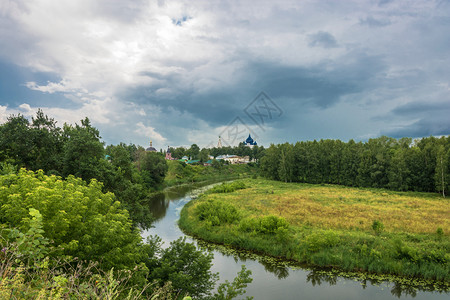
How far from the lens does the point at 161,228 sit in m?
30.3

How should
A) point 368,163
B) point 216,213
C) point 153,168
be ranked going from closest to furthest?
point 216,213
point 153,168
point 368,163

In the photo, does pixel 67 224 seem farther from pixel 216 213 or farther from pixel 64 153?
pixel 216 213

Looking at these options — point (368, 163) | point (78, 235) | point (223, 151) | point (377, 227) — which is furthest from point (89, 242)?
point (223, 151)

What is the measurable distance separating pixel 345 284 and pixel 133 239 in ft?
44.7

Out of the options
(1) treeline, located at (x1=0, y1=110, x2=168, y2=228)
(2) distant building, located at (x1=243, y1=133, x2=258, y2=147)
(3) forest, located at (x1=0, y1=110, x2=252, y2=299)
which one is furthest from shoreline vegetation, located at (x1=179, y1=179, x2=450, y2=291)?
(2) distant building, located at (x1=243, y1=133, x2=258, y2=147)

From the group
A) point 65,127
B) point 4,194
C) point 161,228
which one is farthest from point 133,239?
point 161,228

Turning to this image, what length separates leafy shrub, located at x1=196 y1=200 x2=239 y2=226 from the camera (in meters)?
27.7

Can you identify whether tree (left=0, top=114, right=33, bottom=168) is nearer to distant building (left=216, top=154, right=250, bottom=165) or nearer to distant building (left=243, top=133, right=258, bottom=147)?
distant building (left=216, top=154, right=250, bottom=165)

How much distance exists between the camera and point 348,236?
69.4 feet

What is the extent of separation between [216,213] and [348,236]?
13739 millimetres

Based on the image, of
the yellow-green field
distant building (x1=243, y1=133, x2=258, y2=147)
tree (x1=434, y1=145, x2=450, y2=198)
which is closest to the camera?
the yellow-green field

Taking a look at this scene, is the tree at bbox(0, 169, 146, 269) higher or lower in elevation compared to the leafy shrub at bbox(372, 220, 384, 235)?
higher

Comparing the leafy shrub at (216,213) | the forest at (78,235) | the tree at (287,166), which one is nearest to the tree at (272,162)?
the tree at (287,166)

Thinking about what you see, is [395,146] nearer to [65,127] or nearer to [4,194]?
[65,127]
